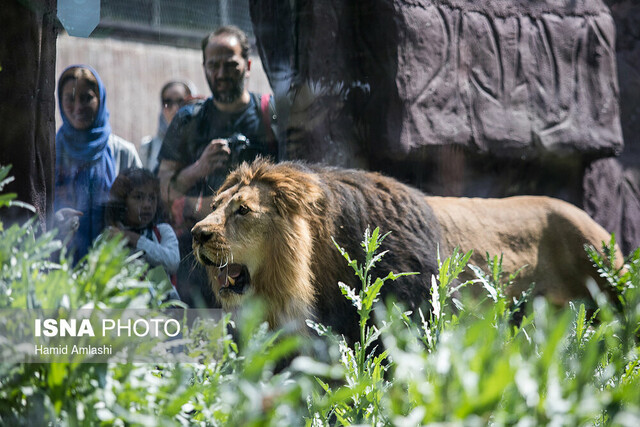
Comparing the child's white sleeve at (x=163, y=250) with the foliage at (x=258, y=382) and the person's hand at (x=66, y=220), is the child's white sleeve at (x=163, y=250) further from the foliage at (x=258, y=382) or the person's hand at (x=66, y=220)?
the foliage at (x=258, y=382)

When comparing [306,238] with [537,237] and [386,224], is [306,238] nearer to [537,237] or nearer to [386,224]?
Result: [386,224]

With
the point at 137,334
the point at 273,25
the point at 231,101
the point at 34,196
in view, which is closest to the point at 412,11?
the point at 273,25

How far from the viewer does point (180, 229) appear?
3256 mm

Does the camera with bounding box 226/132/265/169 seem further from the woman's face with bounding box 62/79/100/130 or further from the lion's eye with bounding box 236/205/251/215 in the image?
the lion's eye with bounding box 236/205/251/215

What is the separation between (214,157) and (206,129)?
0.18m

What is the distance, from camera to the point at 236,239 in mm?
2490

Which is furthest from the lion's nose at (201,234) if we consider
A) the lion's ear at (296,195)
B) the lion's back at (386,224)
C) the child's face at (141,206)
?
the child's face at (141,206)

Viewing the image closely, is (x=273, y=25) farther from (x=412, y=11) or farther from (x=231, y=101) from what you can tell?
(x=412, y=11)

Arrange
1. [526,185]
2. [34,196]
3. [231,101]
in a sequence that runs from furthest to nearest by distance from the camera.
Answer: [526,185] → [231,101] → [34,196]

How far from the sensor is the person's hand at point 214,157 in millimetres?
3372

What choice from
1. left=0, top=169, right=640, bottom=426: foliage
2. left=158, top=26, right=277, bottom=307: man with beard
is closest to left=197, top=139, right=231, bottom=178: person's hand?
left=158, top=26, right=277, bottom=307: man with beard

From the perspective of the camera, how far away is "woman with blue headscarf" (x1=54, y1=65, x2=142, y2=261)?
305 cm

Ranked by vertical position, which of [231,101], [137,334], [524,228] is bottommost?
[524,228]

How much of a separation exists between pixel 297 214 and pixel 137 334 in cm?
157
